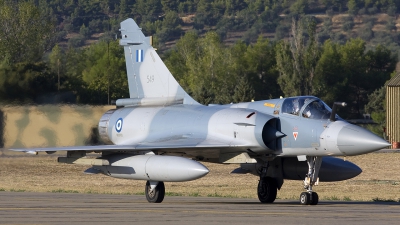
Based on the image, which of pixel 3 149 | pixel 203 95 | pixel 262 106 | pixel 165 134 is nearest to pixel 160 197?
pixel 165 134

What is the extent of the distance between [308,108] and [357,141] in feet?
4.54

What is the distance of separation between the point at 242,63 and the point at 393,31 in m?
123

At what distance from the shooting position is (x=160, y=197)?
736 inches

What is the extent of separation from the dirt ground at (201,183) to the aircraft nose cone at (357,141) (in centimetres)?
345

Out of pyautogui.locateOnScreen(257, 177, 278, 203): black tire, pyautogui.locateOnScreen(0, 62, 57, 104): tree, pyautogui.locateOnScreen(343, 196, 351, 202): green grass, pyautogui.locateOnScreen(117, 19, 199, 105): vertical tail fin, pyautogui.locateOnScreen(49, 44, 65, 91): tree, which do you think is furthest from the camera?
pyautogui.locateOnScreen(49, 44, 65, 91): tree

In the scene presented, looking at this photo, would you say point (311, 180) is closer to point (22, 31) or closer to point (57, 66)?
point (57, 66)

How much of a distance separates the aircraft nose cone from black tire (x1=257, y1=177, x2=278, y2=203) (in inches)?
96.7

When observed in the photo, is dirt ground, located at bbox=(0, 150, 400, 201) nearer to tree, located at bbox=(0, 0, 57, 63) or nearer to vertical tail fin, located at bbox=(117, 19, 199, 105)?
vertical tail fin, located at bbox=(117, 19, 199, 105)

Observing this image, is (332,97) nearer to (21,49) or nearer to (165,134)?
(21,49)

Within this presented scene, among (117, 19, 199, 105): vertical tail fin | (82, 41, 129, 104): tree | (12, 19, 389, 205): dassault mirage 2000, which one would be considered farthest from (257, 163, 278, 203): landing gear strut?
(82, 41, 129, 104): tree

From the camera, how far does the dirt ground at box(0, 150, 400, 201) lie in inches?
918

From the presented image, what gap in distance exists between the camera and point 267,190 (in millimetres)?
18922

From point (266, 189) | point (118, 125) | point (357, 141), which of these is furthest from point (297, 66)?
point (357, 141)

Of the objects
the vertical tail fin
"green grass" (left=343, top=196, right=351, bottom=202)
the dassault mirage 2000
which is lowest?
"green grass" (left=343, top=196, right=351, bottom=202)
